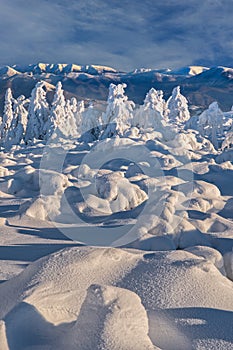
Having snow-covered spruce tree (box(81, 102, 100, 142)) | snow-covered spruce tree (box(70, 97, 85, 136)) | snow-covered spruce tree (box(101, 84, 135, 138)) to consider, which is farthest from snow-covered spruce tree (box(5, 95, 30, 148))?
snow-covered spruce tree (box(101, 84, 135, 138))

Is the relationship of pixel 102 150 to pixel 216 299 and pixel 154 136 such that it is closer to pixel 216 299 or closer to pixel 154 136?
pixel 154 136

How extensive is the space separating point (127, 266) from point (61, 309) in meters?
0.93

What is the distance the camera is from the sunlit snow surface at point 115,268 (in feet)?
8.38

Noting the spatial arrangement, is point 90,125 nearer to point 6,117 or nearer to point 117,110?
point 117,110

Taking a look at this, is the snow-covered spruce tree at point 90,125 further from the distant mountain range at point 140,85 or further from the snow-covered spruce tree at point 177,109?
the distant mountain range at point 140,85

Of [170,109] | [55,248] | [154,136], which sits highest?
[170,109]

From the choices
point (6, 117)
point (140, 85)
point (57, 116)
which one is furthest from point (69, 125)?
point (140, 85)

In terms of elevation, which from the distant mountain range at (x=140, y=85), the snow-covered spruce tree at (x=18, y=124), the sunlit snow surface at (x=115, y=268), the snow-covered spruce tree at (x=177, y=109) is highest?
the distant mountain range at (x=140, y=85)

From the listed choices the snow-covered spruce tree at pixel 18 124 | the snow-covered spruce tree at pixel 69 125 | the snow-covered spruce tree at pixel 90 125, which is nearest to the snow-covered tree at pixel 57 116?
the snow-covered spruce tree at pixel 69 125

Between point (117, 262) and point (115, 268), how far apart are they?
0.08m

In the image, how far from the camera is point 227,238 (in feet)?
18.7

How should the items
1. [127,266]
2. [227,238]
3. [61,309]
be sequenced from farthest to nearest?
1. [227,238]
2. [127,266]
3. [61,309]

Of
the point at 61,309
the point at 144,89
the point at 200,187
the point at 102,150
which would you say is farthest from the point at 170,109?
the point at 144,89

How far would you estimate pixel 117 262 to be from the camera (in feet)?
11.9
